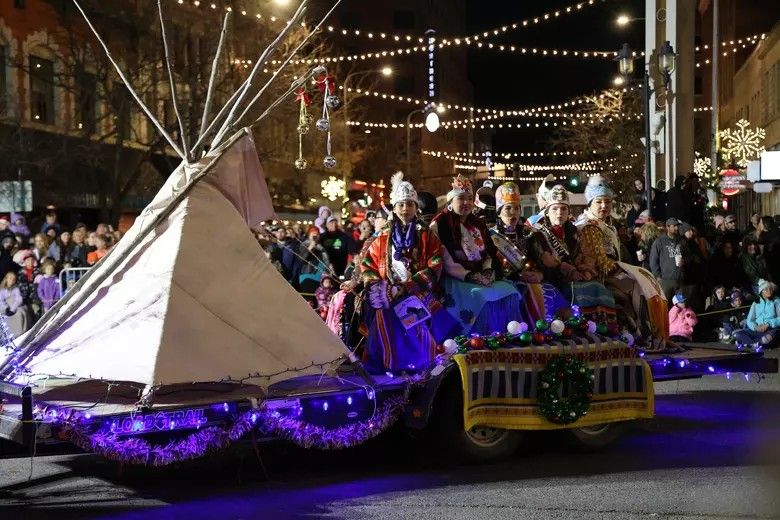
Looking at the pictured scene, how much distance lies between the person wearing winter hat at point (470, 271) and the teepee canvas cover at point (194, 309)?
4.64ft

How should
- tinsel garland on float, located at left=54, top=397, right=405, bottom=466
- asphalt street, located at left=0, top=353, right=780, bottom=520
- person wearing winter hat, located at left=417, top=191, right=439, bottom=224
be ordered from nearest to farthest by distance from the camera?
1. tinsel garland on float, located at left=54, top=397, right=405, bottom=466
2. asphalt street, located at left=0, top=353, right=780, bottom=520
3. person wearing winter hat, located at left=417, top=191, right=439, bottom=224

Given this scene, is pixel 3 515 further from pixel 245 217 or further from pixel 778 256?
pixel 778 256

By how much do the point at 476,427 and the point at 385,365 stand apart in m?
0.94

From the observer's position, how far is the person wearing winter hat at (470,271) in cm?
921

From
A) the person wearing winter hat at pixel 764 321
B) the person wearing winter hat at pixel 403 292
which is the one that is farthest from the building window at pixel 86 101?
the person wearing winter hat at pixel 403 292

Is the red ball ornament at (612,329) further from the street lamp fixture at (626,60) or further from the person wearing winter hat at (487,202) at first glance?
the street lamp fixture at (626,60)

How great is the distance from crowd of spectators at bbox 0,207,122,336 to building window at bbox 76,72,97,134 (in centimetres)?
1140

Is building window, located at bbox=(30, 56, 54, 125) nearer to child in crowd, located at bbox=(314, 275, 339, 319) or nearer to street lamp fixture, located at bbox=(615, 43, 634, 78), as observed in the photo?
street lamp fixture, located at bbox=(615, 43, 634, 78)

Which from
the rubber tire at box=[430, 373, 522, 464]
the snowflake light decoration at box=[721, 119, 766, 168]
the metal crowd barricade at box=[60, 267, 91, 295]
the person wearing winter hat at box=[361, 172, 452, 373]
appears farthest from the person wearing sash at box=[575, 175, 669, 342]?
the snowflake light decoration at box=[721, 119, 766, 168]

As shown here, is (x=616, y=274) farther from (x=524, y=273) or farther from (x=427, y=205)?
(x=427, y=205)

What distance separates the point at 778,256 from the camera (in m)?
18.5

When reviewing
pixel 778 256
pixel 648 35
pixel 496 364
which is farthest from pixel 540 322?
pixel 648 35

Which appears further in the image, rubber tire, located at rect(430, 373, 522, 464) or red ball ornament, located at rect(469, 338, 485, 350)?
red ball ornament, located at rect(469, 338, 485, 350)

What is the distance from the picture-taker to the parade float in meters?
7.41
